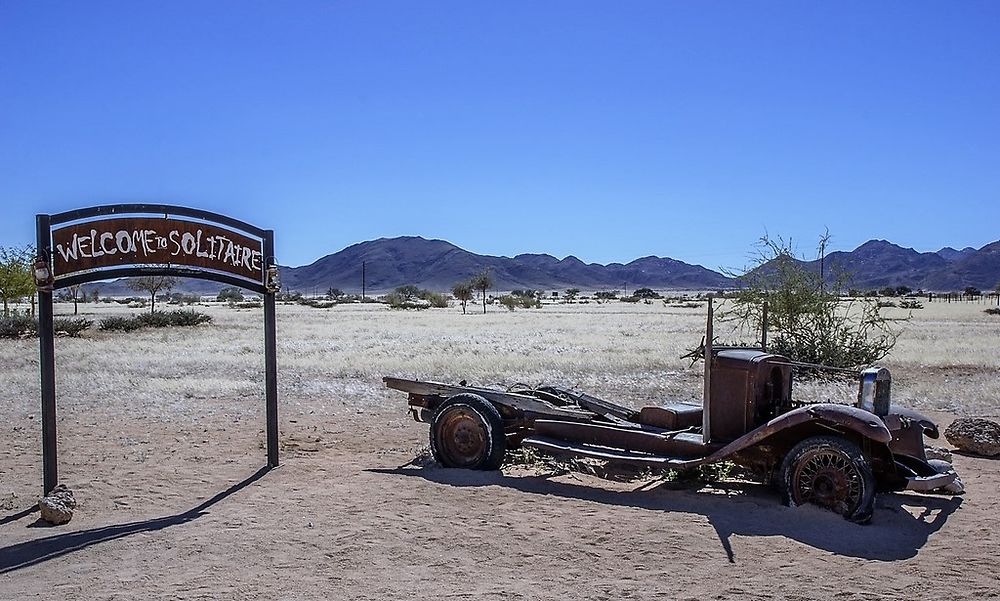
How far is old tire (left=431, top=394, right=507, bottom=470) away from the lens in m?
8.81

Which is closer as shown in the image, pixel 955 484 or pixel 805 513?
pixel 805 513

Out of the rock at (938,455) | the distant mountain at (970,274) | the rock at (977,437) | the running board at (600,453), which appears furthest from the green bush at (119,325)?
the distant mountain at (970,274)

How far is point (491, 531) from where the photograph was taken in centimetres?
689

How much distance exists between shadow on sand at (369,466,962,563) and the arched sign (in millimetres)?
2789

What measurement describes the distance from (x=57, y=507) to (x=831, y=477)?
6.79m

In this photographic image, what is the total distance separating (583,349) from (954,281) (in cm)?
17656

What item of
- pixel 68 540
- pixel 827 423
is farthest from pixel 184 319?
pixel 827 423

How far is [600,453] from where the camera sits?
8055 mm

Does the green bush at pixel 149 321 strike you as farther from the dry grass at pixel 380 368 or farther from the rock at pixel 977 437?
the rock at pixel 977 437

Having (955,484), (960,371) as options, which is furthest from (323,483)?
(960,371)

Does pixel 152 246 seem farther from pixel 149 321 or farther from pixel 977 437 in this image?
pixel 149 321

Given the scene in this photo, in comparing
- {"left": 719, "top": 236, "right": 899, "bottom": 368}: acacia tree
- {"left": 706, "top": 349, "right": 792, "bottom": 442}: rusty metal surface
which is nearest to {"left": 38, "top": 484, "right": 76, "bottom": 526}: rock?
A: {"left": 706, "top": 349, "right": 792, "bottom": 442}: rusty metal surface

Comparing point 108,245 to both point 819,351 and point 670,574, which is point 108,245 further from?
point 819,351

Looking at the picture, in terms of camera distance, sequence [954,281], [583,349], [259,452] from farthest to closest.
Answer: [954,281]
[583,349]
[259,452]
